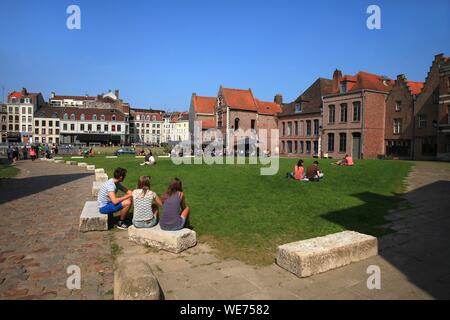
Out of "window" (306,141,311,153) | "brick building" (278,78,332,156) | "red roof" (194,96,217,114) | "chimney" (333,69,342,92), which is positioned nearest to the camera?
"chimney" (333,69,342,92)

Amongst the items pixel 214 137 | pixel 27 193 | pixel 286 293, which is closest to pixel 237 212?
pixel 286 293

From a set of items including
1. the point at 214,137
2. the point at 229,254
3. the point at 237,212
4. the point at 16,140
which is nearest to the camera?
the point at 229,254

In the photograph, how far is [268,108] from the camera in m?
70.8

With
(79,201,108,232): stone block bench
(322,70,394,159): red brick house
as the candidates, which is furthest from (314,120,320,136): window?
(79,201,108,232): stone block bench

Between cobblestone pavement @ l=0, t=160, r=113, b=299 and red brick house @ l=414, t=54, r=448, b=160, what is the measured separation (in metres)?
40.0

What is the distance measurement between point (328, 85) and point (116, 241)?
2167 inches

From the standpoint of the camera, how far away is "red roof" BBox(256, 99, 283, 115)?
69375mm

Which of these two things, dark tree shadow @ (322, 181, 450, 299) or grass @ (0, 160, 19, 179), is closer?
dark tree shadow @ (322, 181, 450, 299)

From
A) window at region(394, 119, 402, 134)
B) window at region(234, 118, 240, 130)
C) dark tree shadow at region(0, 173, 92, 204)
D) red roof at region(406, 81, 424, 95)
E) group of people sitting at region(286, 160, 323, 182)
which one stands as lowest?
dark tree shadow at region(0, 173, 92, 204)

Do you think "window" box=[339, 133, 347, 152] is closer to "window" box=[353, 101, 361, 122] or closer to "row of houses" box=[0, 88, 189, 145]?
"window" box=[353, 101, 361, 122]

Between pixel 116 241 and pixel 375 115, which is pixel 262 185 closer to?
pixel 116 241

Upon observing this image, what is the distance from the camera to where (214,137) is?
6756cm

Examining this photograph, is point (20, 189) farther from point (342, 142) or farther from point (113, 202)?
point (342, 142)
